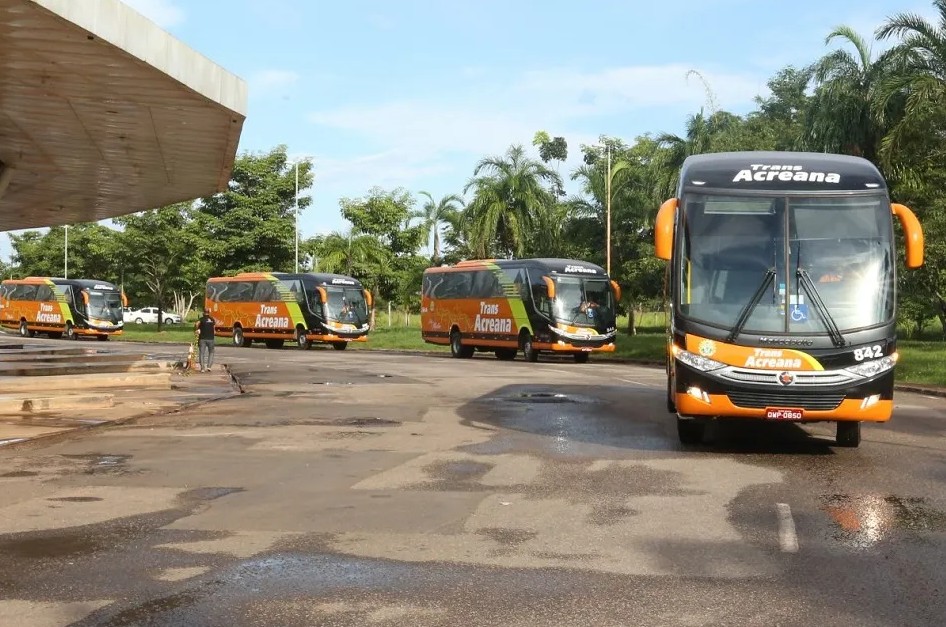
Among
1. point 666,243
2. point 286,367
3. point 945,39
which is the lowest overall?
point 286,367

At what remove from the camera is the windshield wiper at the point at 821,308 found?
11.5 m

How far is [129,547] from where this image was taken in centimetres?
712

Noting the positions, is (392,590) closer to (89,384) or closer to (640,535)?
(640,535)

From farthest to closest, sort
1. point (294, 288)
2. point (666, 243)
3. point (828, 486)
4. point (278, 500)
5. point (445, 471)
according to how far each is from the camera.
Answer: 1. point (294, 288)
2. point (666, 243)
3. point (445, 471)
4. point (828, 486)
5. point (278, 500)

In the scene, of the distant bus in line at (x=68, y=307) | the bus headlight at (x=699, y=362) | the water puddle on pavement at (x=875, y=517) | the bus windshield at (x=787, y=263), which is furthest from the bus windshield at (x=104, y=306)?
the water puddle on pavement at (x=875, y=517)

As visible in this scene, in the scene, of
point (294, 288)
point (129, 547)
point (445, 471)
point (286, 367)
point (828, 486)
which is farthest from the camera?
point (294, 288)

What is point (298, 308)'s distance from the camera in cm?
4703

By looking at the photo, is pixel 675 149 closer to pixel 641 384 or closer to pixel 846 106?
pixel 846 106

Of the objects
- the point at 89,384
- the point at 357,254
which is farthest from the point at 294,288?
the point at 89,384

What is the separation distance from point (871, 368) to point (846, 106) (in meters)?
22.0

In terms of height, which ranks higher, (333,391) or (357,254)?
(357,254)

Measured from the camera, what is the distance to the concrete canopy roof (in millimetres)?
11945

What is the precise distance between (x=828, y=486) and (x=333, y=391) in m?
12.8

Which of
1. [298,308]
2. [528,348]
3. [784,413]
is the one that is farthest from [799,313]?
[298,308]
